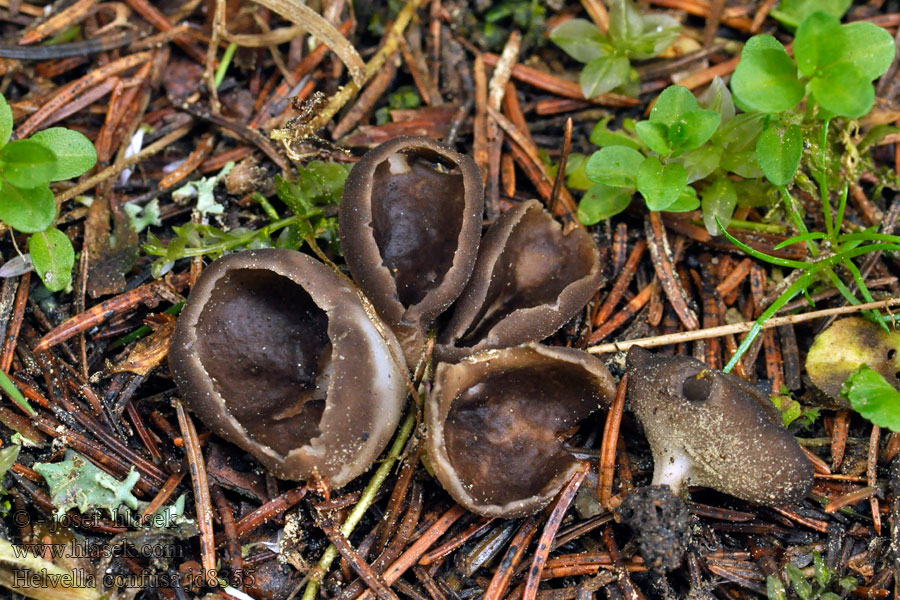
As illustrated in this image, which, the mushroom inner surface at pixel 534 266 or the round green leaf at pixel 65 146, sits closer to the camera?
the round green leaf at pixel 65 146

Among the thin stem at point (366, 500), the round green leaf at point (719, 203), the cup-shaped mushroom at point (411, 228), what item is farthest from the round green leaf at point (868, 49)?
the thin stem at point (366, 500)

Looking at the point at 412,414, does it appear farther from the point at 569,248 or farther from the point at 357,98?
the point at 357,98

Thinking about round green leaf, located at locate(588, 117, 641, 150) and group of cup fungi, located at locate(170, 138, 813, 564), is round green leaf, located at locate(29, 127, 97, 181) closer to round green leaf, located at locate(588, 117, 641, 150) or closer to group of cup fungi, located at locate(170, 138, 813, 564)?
group of cup fungi, located at locate(170, 138, 813, 564)

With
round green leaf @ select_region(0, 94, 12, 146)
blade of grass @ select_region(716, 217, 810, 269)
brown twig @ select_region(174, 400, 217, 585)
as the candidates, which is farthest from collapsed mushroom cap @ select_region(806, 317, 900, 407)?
round green leaf @ select_region(0, 94, 12, 146)

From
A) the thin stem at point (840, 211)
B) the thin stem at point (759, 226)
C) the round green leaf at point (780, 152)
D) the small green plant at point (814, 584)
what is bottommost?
the small green plant at point (814, 584)

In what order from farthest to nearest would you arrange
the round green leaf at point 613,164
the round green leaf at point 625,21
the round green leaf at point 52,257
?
the round green leaf at point 625,21, the round green leaf at point 613,164, the round green leaf at point 52,257

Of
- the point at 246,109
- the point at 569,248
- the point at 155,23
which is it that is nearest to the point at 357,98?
the point at 246,109

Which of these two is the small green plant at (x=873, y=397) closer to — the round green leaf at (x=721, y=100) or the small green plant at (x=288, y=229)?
the round green leaf at (x=721, y=100)

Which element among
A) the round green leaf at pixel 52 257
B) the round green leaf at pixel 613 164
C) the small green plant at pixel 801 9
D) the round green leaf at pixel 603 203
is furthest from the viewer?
the small green plant at pixel 801 9
